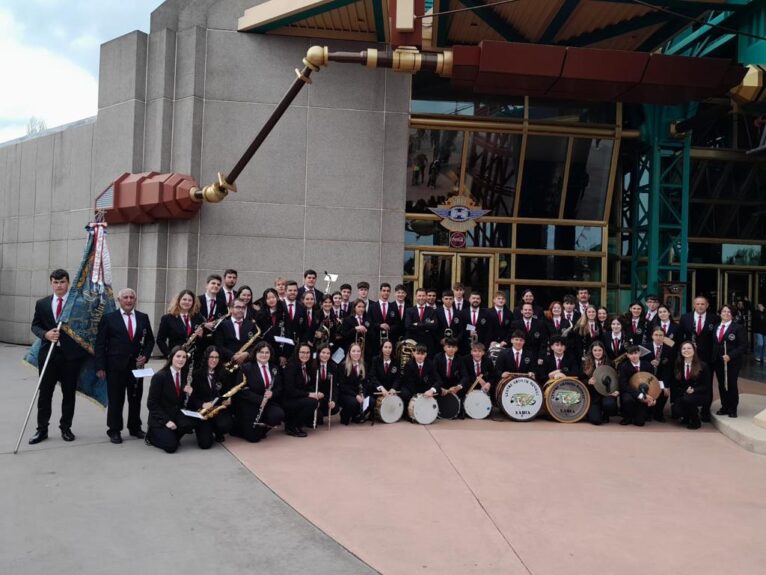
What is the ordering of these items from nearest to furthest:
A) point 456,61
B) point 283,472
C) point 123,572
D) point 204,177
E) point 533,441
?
point 123,572
point 283,472
point 533,441
point 456,61
point 204,177

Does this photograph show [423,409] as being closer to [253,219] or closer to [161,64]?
[253,219]

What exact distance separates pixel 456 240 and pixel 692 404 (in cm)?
750

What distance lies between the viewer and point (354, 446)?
275 inches

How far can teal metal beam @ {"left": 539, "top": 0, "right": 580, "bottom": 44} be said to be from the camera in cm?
1163

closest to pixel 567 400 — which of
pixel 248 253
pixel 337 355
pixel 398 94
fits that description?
pixel 337 355

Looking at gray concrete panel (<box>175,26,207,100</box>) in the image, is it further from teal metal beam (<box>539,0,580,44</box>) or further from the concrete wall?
teal metal beam (<box>539,0,580,44</box>)

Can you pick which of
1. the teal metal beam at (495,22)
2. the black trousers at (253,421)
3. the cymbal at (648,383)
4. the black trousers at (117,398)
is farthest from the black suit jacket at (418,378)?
the teal metal beam at (495,22)

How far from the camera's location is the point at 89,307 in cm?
716

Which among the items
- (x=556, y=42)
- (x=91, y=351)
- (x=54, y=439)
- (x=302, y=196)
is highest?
(x=556, y=42)

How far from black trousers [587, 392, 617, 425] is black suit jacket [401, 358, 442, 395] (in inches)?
84.5

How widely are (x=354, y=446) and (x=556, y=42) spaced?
10.5 m

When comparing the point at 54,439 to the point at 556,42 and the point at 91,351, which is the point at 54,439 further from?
the point at 556,42

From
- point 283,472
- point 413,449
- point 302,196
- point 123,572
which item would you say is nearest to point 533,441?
point 413,449

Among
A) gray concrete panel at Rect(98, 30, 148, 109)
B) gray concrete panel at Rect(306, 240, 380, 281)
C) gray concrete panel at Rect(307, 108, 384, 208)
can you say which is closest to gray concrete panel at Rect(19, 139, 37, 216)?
gray concrete panel at Rect(98, 30, 148, 109)
